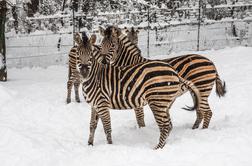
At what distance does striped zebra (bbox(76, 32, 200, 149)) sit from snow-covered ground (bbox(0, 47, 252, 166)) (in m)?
0.62

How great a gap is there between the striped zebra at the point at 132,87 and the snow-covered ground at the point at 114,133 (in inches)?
24.6

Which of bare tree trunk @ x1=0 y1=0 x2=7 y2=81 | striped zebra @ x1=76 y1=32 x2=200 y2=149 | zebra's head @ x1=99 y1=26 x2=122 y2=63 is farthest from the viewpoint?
bare tree trunk @ x1=0 y1=0 x2=7 y2=81

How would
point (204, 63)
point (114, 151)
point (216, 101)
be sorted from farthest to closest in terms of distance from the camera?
point (216, 101) < point (204, 63) < point (114, 151)

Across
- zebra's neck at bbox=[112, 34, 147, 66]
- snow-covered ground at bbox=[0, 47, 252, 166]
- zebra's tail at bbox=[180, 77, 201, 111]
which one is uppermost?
zebra's neck at bbox=[112, 34, 147, 66]

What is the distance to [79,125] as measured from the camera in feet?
28.6

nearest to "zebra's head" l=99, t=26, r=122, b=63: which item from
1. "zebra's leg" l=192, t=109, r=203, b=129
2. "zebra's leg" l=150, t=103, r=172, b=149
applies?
"zebra's leg" l=150, t=103, r=172, b=149

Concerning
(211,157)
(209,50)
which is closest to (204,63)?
(211,157)

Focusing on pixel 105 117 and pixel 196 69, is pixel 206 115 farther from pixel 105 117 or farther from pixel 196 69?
pixel 105 117

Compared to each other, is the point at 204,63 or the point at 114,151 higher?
the point at 204,63

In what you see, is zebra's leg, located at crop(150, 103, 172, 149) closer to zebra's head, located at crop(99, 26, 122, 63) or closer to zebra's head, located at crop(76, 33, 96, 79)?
zebra's head, located at crop(76, 33, 96, 79)

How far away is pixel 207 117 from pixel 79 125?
2845 millimetres

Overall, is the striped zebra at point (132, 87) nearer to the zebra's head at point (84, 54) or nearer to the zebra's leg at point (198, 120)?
the zebra's head at point (84, 54)

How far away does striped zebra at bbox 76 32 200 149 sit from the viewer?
6617 millimetres

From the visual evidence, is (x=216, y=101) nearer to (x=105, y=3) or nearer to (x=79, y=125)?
(x=79, y=125)
